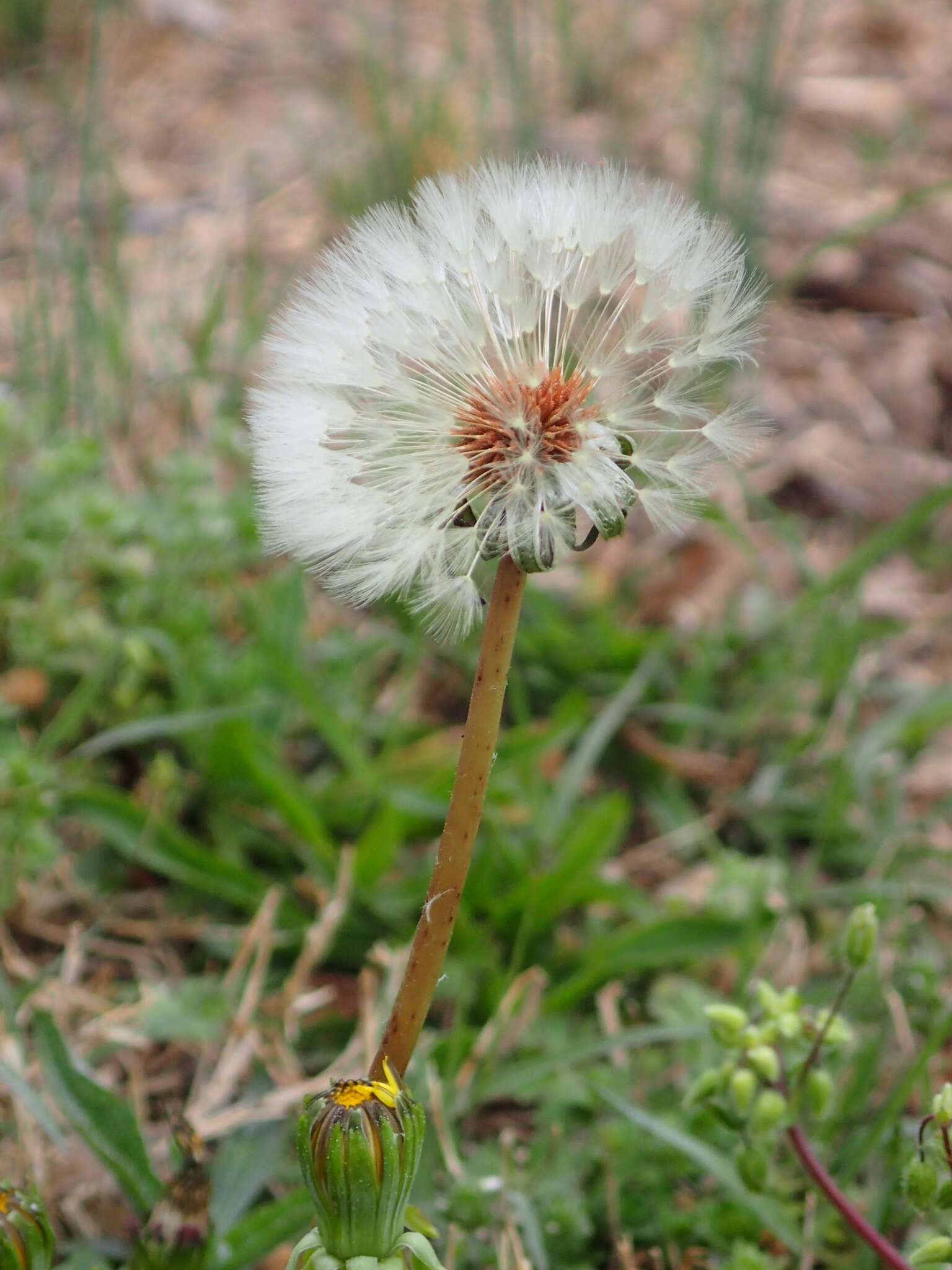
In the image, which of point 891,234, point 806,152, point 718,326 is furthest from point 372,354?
point 806,152

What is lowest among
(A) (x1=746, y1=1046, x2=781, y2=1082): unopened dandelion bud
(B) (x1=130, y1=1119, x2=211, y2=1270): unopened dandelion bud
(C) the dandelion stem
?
(B) (x1=130, y1=1119, x2=211, y2=1270): unopened dandelion bud

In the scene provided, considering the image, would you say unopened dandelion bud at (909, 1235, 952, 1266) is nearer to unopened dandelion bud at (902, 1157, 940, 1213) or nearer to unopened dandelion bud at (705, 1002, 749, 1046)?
unopened dandelion bud at (902, 1157, 940, 1213)

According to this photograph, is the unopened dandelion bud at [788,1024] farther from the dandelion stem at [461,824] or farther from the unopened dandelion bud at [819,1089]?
the dandelion stem at [461,824]

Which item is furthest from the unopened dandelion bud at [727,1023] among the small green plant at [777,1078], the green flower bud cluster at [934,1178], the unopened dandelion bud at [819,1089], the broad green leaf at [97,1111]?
the broad green leaf at [97,1111]

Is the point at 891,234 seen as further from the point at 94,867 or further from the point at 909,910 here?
the point at 94,867

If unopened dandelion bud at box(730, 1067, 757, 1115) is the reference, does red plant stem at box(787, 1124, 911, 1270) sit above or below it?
below

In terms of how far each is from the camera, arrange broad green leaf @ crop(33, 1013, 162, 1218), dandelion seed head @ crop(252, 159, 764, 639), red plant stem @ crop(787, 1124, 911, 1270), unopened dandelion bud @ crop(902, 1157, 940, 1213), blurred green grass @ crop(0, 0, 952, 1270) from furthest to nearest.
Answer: blurred green grass @ crop(0, 0, 952, 1270) → broad green leaf @ crop(33, 1013, 162, 1218) → red plant stem @ crop(787, 1124, 911, 1270) → unopened dandelion bud @ crop(902, 1157, 940, 1213) → dandelion seed head @ crop(252, 159, 764, 639)

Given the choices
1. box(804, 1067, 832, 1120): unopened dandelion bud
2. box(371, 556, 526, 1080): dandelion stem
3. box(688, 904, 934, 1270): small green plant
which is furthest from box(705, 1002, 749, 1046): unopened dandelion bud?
box(371, 556, 526, 1080): dandelion stem

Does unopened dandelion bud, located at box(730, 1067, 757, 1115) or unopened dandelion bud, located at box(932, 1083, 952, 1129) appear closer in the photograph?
unopened dandelion bud, located at box(932, 1083, 952, 1129)
